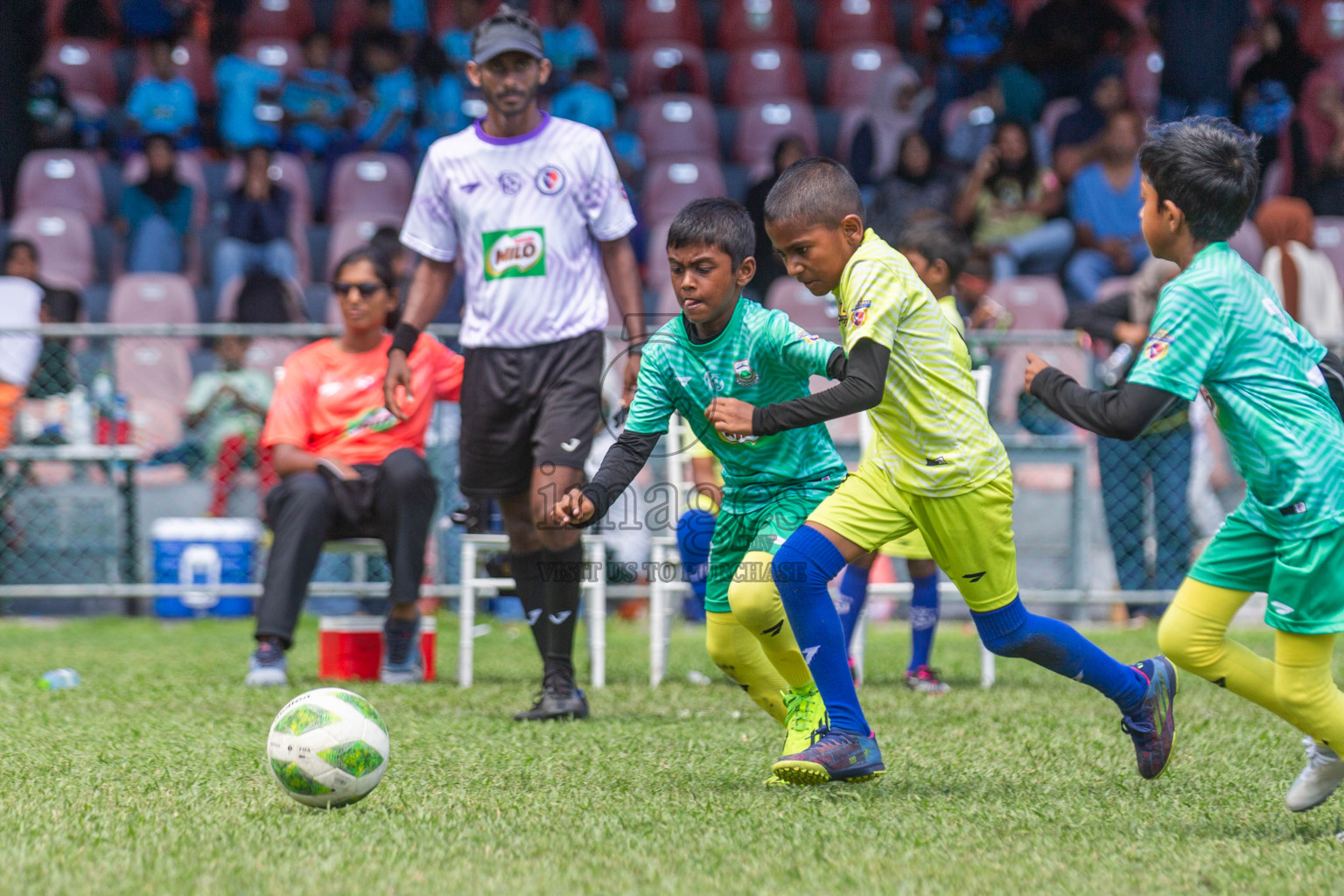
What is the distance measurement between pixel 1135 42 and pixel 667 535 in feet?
28.3

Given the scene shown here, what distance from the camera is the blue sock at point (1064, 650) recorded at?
376 centimetres

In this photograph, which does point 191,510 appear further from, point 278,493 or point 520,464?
point 520,464

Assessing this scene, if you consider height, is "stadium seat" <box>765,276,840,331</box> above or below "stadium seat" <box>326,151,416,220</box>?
below

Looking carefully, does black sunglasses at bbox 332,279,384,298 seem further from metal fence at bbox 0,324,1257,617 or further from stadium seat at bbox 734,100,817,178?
stadium seat at bbox 734,100,817,178

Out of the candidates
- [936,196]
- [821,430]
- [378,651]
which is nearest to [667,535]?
[378,651]

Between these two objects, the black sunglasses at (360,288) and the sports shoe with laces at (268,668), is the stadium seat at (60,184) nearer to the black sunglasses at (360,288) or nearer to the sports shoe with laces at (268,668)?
the black sunglasses at (360,288)

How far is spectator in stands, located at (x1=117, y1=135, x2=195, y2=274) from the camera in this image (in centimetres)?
1122

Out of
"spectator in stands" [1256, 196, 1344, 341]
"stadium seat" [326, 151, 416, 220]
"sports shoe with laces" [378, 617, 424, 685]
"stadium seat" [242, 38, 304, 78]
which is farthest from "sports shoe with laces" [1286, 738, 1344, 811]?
"stadium seat" [242, 38, 304, 78]

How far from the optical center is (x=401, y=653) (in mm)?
6188

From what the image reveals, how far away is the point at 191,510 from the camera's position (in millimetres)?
8453

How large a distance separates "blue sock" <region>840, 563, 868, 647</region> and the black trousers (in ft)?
5.92

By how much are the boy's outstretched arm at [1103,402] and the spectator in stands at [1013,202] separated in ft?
24.8

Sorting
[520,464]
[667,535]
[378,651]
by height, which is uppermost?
[520,464]

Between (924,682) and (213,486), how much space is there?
4.48 meters
